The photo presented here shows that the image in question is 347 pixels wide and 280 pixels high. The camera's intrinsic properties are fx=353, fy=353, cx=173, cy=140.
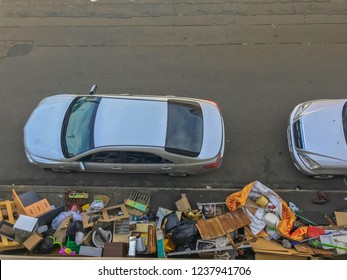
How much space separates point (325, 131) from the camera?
7.68 m

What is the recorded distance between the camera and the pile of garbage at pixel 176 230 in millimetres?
6863

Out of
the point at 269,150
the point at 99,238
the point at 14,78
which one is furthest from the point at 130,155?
the point at 14,78

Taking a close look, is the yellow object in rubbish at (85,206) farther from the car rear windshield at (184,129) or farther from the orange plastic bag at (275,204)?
the orange plastic bag at (275,204)

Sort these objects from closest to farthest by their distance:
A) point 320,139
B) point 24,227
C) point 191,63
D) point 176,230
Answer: point 24,227, point 176,230, point 320,139, point 191,63

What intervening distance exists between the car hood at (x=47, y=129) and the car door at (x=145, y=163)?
→ 4.76 feet

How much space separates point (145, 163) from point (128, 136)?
0.72 metres

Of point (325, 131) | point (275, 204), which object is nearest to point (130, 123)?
point (275, 204)

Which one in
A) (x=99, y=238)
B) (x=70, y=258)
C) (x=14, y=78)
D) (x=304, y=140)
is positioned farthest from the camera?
(x=14, y=78)

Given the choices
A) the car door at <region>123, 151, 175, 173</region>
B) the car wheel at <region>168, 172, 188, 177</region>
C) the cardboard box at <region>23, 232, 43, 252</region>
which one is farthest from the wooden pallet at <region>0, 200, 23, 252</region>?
the car wheel at <region>168, 172, 188, 177</region>

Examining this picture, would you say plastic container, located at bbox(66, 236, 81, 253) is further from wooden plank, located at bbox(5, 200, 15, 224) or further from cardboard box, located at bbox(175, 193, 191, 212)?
cardboard box, located at bbox(175, 193, 191, 212)

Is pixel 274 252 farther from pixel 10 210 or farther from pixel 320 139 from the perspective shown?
pixel 10 210

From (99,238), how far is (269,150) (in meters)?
4.40

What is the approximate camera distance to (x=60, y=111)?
26.3 ft
